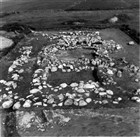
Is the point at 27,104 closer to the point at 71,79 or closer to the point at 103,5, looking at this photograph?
the point at 71,79

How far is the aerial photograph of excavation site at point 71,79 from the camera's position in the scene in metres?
3.99

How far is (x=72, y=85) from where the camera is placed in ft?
17.3

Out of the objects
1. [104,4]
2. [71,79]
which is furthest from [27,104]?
[104,4]

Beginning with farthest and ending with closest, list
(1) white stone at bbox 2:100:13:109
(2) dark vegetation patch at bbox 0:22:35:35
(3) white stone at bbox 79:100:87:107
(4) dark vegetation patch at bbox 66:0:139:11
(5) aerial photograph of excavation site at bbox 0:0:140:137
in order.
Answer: (4) dark vegetation patch at bbox 66:0:139:11 → (2) dark vegetation patch at bbox 0:22:35:35 → (1) white stone at bbox 2:100:13:109 → (3) white stone at bbox 79:100:87:107 → (5) aerial photograph of excavation site at bbox 0:0:140:137

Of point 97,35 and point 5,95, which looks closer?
point 5,95

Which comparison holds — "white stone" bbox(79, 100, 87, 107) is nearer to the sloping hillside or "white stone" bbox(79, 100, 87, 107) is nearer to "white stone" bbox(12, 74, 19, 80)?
"white stone" bbox(12, 74, 19, 80)

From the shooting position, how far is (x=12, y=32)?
10.3m

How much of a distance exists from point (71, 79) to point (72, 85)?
40 cm

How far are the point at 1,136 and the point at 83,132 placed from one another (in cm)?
148

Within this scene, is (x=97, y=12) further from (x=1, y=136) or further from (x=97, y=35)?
(x=1, y=136)

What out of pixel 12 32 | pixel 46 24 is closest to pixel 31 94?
pixel 12 32

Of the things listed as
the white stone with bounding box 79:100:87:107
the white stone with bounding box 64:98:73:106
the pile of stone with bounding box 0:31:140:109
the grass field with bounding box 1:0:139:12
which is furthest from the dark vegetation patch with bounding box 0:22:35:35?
the white stone with bounding box 79:100:87:107

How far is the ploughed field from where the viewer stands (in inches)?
159

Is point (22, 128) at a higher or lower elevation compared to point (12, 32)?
lower
